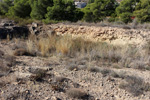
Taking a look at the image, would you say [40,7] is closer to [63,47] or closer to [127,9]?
[63,47]

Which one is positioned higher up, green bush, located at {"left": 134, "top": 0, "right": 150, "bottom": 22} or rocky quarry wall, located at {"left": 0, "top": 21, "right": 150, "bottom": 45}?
green bush, located at {"left": 134, "top": 0, "right": 150, "bottom": 22}

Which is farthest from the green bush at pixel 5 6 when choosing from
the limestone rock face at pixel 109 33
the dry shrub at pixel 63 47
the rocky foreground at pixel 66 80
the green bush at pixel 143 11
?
the green bush at pixel 143 11

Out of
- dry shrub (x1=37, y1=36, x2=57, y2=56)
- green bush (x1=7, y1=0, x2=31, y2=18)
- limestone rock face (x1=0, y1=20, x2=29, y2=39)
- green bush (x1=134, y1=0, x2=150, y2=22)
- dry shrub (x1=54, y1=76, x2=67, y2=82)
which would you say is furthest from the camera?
green bush (x1=7, y1=0, x2=31, y2=18)

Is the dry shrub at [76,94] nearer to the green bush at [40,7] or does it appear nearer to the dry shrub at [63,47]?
the dry shrub at [63,47]

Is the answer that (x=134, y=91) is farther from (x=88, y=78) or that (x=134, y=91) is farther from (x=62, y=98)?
(x=62, y=98)

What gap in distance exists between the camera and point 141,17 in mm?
10156

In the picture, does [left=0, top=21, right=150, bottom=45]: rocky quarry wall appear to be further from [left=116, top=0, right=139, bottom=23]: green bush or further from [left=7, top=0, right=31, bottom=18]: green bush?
[left=7, top=0, right=31, bottom=18]: green bush

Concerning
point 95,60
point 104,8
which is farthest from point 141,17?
point 95,60

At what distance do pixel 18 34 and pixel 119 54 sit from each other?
686cm

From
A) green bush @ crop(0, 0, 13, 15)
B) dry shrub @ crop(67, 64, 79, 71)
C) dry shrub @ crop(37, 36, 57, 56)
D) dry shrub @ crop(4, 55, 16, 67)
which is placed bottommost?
dry shrub @ crop(67, 64, 79, 71)

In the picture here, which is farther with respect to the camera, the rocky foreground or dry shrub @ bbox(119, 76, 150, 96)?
dry shrub @ bbox(119, 76, 150, 96)

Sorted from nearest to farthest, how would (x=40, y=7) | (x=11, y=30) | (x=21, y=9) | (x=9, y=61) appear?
(x=9, y=61) < (x=11, y=30) < (x=40, y=7) < (x=21, y=9)

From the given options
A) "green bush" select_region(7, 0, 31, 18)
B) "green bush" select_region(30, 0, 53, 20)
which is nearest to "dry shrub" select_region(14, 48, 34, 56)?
"green bush" select_region(30, 0, 53, 20)

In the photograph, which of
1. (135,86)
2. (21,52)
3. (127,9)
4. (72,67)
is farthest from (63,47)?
(127,9)
